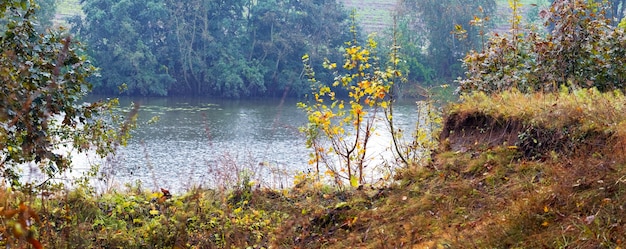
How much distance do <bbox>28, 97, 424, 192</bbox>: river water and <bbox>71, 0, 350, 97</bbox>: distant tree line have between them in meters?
3.53

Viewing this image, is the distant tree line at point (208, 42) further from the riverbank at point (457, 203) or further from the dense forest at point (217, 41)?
the riverbank at point (457, 203)

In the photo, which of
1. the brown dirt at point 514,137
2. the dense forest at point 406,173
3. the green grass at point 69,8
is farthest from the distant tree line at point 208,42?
the brown dirt at point 514,137

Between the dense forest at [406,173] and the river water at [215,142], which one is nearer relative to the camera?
the dense forest at [406,173]

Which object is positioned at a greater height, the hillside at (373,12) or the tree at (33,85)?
the hillside at (373,12)

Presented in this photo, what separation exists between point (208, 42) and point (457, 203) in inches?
1757

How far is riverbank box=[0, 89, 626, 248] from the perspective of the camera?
13.5ft

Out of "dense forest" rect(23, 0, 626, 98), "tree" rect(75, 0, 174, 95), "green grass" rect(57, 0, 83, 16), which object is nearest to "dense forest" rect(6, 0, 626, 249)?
"dense forest" rect(23, 0, 626, 98)

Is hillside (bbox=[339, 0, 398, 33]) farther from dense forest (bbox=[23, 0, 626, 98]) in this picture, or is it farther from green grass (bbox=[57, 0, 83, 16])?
green grass (bbox=[57, 0, 83, 16])

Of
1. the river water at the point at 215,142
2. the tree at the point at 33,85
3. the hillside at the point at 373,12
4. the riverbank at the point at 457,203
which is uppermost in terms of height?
the hillside at the point at 373,12

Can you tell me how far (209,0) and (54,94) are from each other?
42993mm

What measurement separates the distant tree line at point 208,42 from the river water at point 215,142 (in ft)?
11.6

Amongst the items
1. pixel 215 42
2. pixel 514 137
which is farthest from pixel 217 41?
pixel 514 137

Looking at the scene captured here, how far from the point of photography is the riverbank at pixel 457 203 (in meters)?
4.13

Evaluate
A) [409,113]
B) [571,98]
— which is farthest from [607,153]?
[409,113]
